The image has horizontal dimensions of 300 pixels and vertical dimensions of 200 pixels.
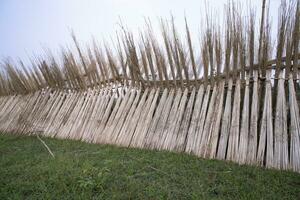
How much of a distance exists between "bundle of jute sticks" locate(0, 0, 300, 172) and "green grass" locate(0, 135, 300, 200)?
10.2 inches

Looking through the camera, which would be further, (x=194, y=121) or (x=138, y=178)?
(x=194, y=121)

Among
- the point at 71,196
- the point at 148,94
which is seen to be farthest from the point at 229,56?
the point at 71,196

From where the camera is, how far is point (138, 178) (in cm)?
217

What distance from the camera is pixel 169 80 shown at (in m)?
3.45

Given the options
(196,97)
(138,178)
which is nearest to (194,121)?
(196,97)

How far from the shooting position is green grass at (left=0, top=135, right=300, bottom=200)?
1837 millimetres

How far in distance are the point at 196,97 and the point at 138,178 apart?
1334mm

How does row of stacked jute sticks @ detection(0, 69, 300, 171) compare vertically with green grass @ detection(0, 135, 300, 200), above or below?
above

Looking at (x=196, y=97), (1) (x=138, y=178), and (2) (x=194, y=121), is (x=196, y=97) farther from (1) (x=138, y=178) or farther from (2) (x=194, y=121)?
(1) (x=138, y=178)

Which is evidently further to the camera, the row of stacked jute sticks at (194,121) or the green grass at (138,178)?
the row of stacked jute sticks at (194,121)

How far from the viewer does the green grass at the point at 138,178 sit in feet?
6.03

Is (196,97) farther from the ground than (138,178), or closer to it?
farther from the ground

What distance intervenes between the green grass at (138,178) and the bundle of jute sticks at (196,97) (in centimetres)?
26

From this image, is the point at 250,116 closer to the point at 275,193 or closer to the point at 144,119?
the point at 275,193
